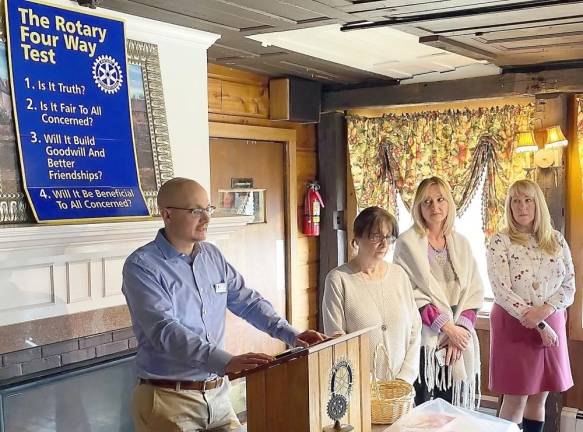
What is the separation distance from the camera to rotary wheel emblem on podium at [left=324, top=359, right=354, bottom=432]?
6.08 ft

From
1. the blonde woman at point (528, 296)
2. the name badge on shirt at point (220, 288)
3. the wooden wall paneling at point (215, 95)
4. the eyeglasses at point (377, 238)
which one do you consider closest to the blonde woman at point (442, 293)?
the blonde woman at point (528, 296)

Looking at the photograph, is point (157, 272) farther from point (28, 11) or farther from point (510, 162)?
point (510, 162)

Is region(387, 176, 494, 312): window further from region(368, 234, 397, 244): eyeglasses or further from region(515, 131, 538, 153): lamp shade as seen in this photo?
region(368, 234, 397, 244): eyeglasses

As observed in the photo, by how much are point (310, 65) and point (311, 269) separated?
1444 millimetres

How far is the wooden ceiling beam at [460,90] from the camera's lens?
12.8ft

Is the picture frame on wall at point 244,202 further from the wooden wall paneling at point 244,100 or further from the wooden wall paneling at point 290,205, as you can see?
the wooden wall paneling at point 244,100

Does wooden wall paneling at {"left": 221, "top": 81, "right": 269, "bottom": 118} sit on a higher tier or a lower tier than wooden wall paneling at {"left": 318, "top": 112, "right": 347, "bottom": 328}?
higher

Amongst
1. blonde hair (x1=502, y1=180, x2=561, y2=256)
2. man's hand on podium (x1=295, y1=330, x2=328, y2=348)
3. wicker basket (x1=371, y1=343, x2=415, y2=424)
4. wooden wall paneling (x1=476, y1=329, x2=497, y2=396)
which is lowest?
wooden wall paneling (x1=476, y1=329, x2=497, y2=396)

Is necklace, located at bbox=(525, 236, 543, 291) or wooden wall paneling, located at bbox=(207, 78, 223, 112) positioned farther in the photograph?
wooden wall paneling, located at bbox=(207, 78, 223, 112)

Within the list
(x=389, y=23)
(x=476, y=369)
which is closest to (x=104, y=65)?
(x=389, y=23)

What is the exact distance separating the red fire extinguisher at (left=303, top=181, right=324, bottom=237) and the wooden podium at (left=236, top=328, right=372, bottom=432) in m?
2.75

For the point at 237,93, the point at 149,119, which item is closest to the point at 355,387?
the point at 149,119

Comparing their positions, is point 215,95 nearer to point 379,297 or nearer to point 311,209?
point 311,209

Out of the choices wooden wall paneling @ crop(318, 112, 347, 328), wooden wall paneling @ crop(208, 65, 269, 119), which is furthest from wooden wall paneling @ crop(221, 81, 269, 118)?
wooden wall paneling @ crop(318, 112, 347, 328)
